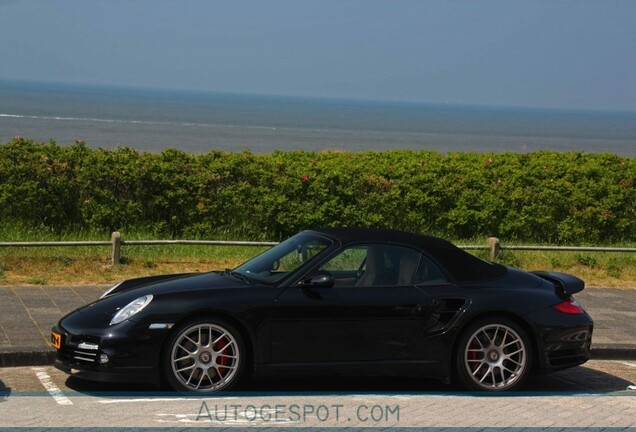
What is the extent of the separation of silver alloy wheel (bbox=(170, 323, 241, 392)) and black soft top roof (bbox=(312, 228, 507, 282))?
4.42ft

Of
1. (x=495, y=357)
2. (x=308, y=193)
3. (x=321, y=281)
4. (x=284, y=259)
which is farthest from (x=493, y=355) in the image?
(x=308, y=193)

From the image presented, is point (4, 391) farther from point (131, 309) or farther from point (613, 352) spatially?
point (613, 352)

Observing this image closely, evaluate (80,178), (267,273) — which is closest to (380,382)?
(267,273)

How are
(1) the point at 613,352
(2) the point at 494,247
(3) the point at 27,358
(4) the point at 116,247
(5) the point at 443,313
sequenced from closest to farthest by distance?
1. (5) the point at 443,313
2. (3) the point at 27,358
3. (1) the point at 613,352
4. (4) the point at 116,247
5. (2) the point at 494,247

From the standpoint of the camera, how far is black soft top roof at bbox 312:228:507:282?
8625 mm

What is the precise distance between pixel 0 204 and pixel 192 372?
7541mm

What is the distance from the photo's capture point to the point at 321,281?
8.12m

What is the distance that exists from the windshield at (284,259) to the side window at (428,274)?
80 centimetres

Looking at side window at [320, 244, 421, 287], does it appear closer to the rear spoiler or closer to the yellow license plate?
the rear spoiler

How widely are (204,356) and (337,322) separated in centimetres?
110

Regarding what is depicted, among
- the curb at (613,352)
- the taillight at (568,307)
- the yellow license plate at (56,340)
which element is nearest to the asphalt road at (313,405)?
the yellow license plate at (56,340)

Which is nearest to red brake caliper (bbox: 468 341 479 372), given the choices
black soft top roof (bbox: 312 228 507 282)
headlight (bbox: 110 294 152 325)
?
black soft top roof (bbox: 312 228 507 282)

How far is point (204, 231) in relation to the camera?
15.3 metres

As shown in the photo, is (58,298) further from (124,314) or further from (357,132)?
(357,132)
